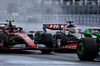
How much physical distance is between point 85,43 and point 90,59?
21.2 inches

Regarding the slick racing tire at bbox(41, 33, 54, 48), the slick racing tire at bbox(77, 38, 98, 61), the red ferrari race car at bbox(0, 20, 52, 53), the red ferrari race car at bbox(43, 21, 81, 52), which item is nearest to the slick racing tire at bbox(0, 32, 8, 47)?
the red ferrari race car at bbox(0, 20, 52, 53)

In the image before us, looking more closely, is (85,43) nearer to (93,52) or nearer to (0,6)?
(93,52)

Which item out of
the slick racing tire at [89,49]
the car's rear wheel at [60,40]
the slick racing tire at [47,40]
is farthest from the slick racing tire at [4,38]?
the slick racing tire at [89,49]

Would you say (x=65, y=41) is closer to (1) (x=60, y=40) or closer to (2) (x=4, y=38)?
(1) (x=60, y=40)

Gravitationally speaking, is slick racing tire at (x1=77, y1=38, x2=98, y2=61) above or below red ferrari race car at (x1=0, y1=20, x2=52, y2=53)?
above

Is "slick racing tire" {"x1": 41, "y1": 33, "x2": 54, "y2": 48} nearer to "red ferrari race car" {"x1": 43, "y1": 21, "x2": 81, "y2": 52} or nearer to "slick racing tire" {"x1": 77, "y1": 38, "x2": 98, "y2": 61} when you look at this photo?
"red ferrari race car" {"x1": 43, "y1": 21, "x2": 81, "y2": 52}

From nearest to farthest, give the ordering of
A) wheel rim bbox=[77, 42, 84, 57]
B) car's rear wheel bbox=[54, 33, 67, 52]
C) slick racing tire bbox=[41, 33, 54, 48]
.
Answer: wheel rim bbox=[77, 42, 84, 57] → slick racing tire bbox=[41, 33, 54, 48] → car's rear wheel bbox=[54, 33, 67, 52]

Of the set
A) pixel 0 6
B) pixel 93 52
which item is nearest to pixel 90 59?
pixel 93 52

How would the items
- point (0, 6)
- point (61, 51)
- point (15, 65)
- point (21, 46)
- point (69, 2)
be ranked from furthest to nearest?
point (69, 2) → point (0, 6) → point (61, 51) → point (21, 46) → point (15, 65)

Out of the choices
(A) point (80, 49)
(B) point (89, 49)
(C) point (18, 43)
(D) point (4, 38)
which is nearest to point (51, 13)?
(C) point (18, 43)

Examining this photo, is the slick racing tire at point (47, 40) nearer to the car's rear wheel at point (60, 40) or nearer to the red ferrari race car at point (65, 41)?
the red ferrari race car at point (65, 41)

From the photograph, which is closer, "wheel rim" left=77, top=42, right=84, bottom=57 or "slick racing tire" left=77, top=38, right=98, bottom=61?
"slick racing tire" left=77, top=38, right=98, bottom=61

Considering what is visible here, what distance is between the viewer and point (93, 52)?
38.3ft

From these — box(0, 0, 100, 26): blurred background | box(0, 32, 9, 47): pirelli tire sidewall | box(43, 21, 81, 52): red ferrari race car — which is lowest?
box(0, 0, 100, 26): blurred background
